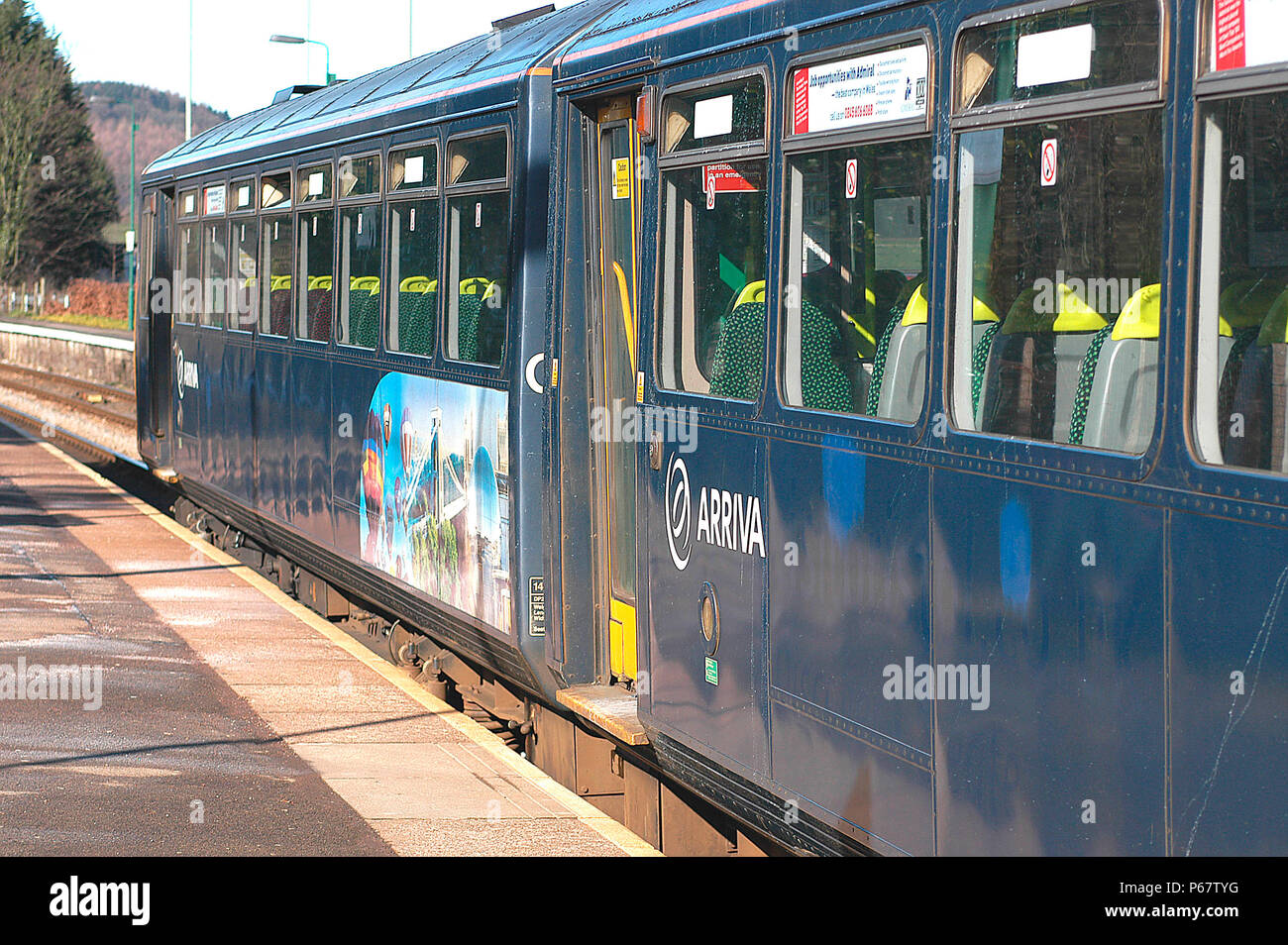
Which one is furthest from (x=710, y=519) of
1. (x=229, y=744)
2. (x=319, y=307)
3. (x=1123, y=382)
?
(x=319, y=307)

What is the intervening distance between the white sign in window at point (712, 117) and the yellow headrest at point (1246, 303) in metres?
2.47

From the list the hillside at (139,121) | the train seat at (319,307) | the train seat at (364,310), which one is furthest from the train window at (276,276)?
the hillside at (139,121)

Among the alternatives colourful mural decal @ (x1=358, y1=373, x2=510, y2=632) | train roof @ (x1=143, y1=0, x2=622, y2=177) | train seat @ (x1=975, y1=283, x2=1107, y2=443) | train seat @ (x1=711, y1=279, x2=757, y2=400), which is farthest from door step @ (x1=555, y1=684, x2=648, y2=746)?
train seat @ (x1=975, y1=283, x2=1107, y2=443)

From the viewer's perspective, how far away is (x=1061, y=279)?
12.9 ft

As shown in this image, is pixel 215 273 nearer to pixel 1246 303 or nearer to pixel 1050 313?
pixel 1050 313

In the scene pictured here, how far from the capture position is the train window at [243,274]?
12.5m

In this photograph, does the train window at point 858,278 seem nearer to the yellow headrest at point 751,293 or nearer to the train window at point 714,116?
the yellow headrest at point 751,293

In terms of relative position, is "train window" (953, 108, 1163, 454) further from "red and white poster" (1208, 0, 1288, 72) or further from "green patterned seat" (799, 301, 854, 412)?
"green patterned seat" (799, 301, 854, 412)

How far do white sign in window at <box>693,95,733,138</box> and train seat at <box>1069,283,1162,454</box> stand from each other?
208 centimetres

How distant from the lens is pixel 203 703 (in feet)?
28.5

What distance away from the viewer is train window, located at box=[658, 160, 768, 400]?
5.43m

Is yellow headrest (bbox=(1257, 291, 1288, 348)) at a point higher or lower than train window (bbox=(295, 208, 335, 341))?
lower

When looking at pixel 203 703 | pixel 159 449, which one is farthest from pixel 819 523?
pixel 159 449

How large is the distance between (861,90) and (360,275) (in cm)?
543
